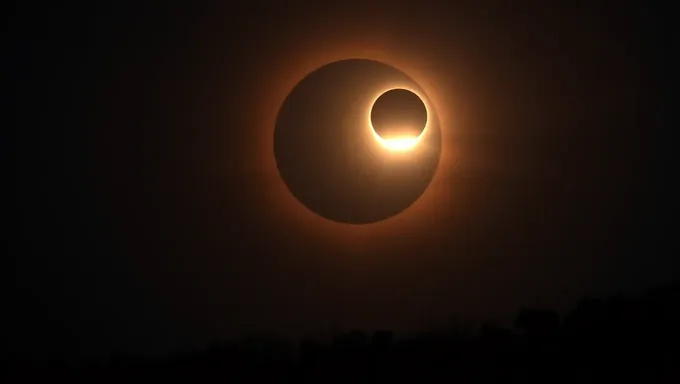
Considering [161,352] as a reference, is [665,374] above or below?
below

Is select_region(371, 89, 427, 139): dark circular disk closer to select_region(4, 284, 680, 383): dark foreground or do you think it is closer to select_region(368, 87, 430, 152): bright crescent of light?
select_region(368, 87, 430, 152): bright crescent of light

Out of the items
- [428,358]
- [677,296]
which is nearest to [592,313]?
[677,296]

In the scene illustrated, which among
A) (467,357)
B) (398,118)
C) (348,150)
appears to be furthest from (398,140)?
(467,357)

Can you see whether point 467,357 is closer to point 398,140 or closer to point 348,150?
point 398,140

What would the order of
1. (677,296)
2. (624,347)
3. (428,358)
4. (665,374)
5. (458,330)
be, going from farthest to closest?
(458,330), (677,296), (428,358), (624,347), (665,374)

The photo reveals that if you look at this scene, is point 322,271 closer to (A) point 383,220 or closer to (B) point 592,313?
(A) point 383,220

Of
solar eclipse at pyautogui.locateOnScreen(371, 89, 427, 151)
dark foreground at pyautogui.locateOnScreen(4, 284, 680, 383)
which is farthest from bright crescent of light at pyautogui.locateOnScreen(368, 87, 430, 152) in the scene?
dark foreground at pyautogui.locateOnScreen(4, 284, 680, 383)
